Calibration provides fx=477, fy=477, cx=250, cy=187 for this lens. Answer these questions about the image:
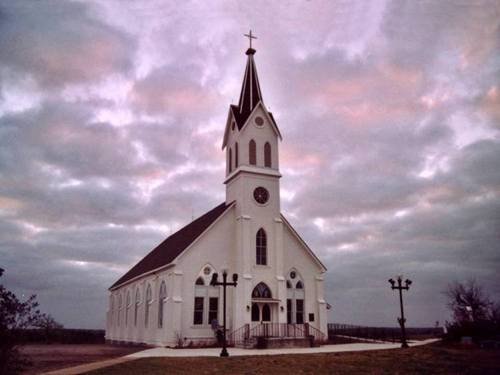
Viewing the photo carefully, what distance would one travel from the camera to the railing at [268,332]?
113 feet

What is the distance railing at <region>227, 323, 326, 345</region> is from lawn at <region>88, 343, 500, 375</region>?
10607 millimetres

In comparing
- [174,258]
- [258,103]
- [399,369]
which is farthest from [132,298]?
[399,369]

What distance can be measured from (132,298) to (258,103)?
2408 cm

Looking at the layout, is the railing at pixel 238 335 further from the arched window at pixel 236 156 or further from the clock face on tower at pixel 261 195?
the arched window at pixel 236 156

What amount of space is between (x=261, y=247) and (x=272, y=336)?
7143 mm

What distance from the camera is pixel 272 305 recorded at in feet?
122

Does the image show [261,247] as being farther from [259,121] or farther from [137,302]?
[137,302]

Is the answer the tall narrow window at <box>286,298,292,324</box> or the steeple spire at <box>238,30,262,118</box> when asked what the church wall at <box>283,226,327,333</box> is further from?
the steeple spire at <box>238,30,262,118</box>

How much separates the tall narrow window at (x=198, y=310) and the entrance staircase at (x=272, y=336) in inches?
101

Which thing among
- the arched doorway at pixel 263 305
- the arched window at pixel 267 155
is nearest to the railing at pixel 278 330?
the arched doorway at pixel 263 305

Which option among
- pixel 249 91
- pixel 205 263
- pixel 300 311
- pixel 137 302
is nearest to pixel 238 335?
pixel 205 263

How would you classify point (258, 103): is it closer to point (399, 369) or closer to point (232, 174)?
point (232, 174)

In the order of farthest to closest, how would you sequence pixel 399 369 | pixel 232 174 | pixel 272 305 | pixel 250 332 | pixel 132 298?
pixel 132 298
pixel 232 174
pixel 272 305
pixel 250 332
pixel 399 369

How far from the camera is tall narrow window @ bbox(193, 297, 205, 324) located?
35625 millimetres
